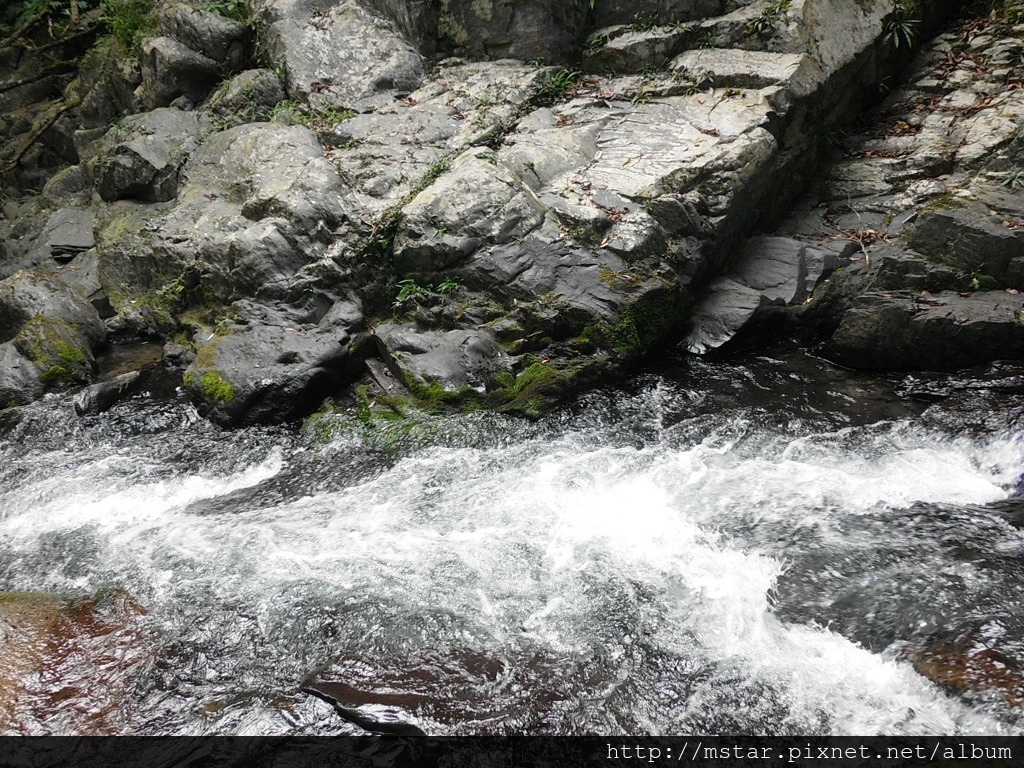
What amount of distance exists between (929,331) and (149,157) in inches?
428

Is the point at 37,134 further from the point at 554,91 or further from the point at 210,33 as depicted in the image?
the point at 554,91

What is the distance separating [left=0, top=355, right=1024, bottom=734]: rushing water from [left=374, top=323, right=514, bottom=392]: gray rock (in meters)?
0.48

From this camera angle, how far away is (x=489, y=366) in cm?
685

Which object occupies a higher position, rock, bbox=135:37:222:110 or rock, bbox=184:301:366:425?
rock, bbox=135:37:222:110

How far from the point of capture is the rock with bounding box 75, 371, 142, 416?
24.9ft

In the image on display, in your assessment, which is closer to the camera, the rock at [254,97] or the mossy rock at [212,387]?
the mossy rock at [212,387]

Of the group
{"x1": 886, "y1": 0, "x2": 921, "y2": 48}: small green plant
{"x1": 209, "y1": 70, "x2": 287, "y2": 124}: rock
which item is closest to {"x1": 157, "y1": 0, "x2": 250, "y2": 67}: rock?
{"x1": 209, "y1": 70, "x2": 287, "y2": 124}: rock

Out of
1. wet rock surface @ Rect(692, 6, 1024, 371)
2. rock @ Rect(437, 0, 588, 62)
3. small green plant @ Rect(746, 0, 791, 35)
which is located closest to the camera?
wet rock surface @ Rect(692, 6, 1024, 371)

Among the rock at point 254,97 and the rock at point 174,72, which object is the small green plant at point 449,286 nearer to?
the rock at point 254,97

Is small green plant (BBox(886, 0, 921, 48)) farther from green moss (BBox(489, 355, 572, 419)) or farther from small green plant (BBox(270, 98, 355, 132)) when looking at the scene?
small green plant (BBox(270, 98, 355, 132))

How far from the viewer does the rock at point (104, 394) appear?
758 cm

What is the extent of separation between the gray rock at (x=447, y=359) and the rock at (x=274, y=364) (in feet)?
2.02

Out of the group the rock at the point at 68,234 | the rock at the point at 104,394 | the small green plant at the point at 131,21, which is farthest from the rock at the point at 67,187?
the rock at the point at 104,394

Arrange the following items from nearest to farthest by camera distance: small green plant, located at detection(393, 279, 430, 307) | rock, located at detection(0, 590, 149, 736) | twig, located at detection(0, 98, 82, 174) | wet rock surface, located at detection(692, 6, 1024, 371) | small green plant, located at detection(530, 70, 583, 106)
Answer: rock, located at detection(0, 590, 149, 736), wet rock surface, located at detection(692, 6, 1024, 371), small green plant, located at detection(393, 279, 430, 307), small green plant, located at detection(530, 70, 583, 106), twig, located at detection(0, 98, 82, 174)
